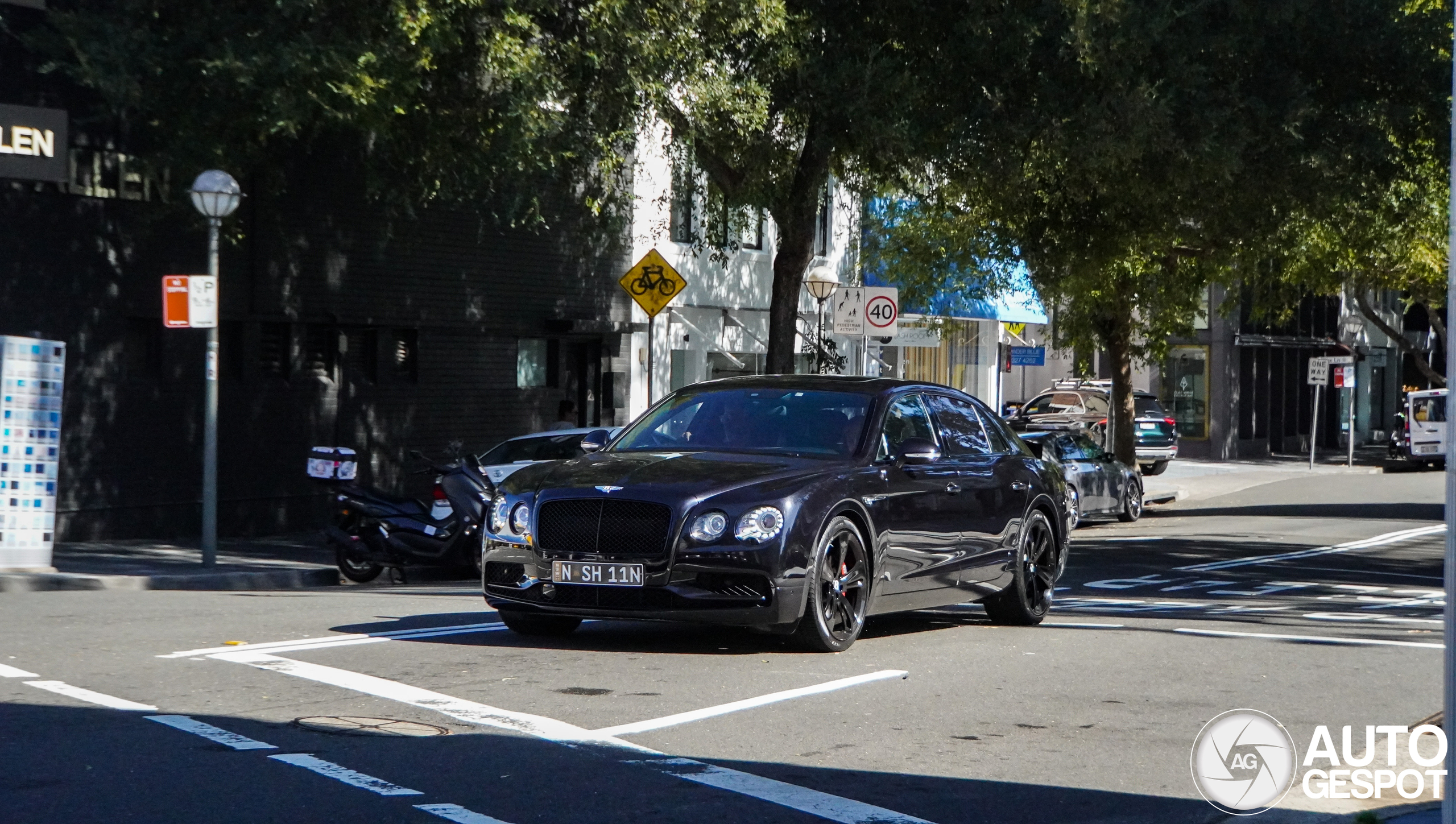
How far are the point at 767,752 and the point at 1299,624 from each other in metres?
6.91

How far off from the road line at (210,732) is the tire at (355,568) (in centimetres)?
882

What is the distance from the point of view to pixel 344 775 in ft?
19.5

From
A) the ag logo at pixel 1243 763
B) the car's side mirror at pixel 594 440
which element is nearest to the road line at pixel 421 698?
the ag logo at pixel 1243 763

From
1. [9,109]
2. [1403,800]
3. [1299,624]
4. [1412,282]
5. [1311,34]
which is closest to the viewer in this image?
[1403,800]

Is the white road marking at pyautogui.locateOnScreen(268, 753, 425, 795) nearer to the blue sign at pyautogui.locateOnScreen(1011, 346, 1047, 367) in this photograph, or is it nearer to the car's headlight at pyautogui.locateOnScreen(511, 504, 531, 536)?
the car's headlight at pyautogui.locateOnScreen(511, 504, 531, 536)

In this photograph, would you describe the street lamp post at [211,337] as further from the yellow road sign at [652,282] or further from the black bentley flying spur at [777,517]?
the black bentley flying spur at [777,517]

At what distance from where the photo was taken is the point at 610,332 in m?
26.1

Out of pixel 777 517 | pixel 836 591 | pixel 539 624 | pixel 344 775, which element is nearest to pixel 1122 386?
pixel 836 591

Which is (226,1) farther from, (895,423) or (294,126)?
(895,423)

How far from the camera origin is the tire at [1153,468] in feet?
129

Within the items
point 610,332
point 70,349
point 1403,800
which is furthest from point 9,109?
point 1403,800

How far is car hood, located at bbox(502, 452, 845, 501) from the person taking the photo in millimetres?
8945

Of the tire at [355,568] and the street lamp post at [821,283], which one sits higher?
the street lamp post at [821,283]

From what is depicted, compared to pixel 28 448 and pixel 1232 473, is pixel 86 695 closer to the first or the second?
pixel 28 448
